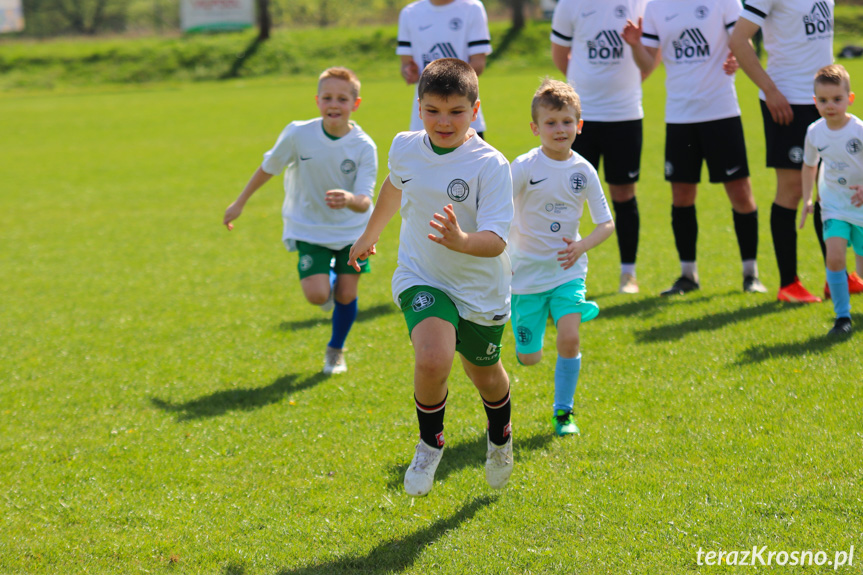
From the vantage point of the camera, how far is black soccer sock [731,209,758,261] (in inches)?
276

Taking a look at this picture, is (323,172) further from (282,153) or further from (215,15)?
(215,15)

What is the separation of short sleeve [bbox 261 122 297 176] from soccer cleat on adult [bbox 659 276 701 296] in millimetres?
3231

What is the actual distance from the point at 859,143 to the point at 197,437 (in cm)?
460

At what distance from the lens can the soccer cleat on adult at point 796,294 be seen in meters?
6.50

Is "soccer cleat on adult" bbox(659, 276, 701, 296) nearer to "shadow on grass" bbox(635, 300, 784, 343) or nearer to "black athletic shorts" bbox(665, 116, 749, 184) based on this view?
"shadow on grass" bbox(635, 300, 784, 343)

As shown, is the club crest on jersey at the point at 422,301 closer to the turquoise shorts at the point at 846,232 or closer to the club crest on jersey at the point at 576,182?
the club crest on jersey at the point at 576,182

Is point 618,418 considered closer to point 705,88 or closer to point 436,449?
point 436,449

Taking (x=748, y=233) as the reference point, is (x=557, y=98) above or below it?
above

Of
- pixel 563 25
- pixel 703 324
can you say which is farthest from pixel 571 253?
pixel 563 25

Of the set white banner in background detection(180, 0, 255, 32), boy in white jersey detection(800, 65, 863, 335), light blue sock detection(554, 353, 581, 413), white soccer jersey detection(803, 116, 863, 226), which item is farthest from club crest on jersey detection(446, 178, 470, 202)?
white banner in background detection(180, 0, 255, 32)

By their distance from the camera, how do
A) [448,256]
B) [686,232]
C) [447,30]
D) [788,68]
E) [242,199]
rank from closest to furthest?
[448,256], [242,199], [788,68], [447,30], [686,232]

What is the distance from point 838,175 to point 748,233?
122cm

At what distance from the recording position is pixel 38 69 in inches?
1549

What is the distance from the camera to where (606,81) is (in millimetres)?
6992
